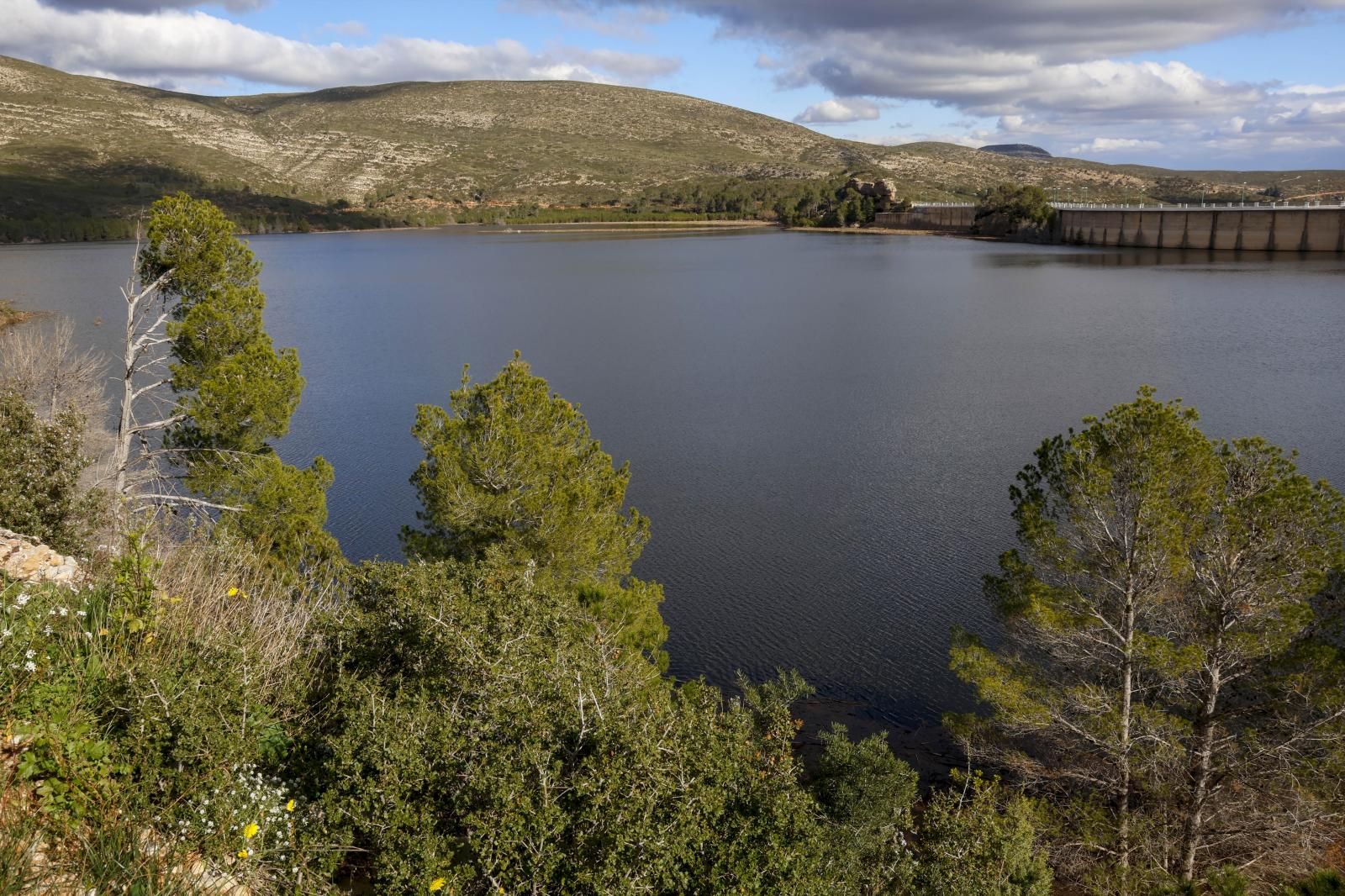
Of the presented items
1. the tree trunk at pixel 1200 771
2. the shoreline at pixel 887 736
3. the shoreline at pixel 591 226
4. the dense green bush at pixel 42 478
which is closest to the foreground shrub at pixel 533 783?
the tree trunk at pixel 1200 771

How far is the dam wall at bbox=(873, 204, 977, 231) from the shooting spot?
12138 cm

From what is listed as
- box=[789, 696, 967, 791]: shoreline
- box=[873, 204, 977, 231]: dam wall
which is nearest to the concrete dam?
box=[873, 204, 977, 231]: dam wall

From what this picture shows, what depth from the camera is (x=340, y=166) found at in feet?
556

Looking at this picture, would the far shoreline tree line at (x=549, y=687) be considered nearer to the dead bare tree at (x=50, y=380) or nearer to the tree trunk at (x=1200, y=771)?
the tree trunk at (x=1200, y=771)

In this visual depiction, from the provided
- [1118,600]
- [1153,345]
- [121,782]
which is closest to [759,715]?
[1118,600]

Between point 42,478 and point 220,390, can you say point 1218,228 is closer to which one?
point 220,390

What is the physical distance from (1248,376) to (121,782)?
3866 centimetres

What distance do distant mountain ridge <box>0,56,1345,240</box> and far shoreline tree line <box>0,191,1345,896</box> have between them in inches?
4323

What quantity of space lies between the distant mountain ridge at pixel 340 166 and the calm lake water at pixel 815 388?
54.8 m

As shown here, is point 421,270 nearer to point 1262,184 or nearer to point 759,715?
point 759,715

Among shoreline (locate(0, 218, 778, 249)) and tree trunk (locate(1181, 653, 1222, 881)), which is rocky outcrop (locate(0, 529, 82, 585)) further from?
shoreline (locate(0, 218, 778, 249))

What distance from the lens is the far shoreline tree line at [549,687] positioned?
6.56 m

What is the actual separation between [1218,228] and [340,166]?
140 metres

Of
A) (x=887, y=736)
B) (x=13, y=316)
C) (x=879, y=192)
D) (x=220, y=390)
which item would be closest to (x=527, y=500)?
(x=220, y=390)
